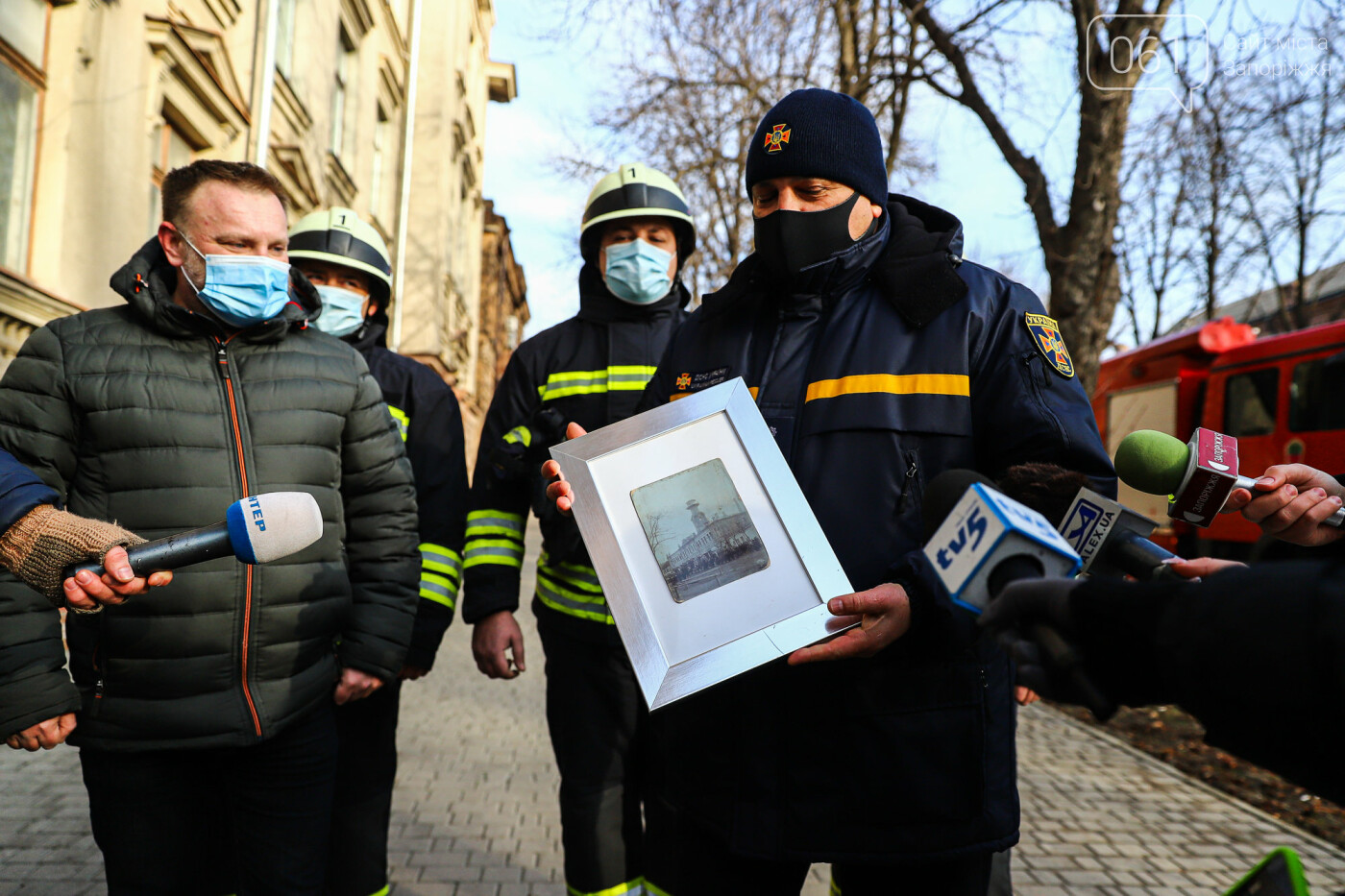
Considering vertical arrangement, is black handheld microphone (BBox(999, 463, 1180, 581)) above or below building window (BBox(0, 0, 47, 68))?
below

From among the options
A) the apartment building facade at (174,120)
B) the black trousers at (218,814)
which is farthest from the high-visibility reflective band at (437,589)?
the apartment building facade at (174,120)

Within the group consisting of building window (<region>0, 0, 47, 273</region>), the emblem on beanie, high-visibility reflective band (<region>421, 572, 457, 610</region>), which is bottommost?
high-visibility reflective band (<region>421, 572, 457, 610</region>)

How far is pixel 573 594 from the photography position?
3.13 m

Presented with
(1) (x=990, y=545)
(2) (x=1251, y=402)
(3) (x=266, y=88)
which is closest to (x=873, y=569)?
(1) (x=990, y=545)

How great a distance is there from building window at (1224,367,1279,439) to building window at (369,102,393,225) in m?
15.1

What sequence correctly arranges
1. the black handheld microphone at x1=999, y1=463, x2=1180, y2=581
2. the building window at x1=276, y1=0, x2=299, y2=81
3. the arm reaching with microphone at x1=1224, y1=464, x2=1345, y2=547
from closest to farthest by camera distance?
the black handheld microphone at x1=999, y1=463, x2=1180, y2=581 < the arm reaching with microphone at x1=1224, y1=464, x2=1345, y2=547 < the building window at x1=276, y1=0, x2=299, y2=81

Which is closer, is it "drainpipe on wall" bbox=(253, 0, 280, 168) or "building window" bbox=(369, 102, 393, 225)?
"drainpipe on wall" bbox=(253, 0, 280, 168)

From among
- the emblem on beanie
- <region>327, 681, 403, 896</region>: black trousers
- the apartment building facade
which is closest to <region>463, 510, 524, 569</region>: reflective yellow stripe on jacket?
<region>327, 681, 403, 896</region>: black trousers

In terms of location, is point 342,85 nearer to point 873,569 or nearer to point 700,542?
point 700,542

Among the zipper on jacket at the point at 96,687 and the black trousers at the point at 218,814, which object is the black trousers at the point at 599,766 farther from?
the zipper on jacket at the point at 96,687

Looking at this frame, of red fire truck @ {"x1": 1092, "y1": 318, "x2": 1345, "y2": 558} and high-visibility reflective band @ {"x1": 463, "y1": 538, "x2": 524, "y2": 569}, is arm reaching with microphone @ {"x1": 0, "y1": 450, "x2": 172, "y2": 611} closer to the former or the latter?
high-visibility reflective band @ {"x1": 463, "y1": 538, "x2": 524, "y2": 569}

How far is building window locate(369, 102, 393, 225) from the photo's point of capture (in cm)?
1888

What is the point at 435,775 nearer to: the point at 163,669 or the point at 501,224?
the point at 163,669

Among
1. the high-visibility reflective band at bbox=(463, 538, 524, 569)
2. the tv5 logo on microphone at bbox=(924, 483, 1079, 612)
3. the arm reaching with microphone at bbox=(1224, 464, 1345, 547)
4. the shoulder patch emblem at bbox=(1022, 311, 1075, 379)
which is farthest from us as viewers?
the high-visibility reflective band at bbox=(463, 538, 524, 569)
